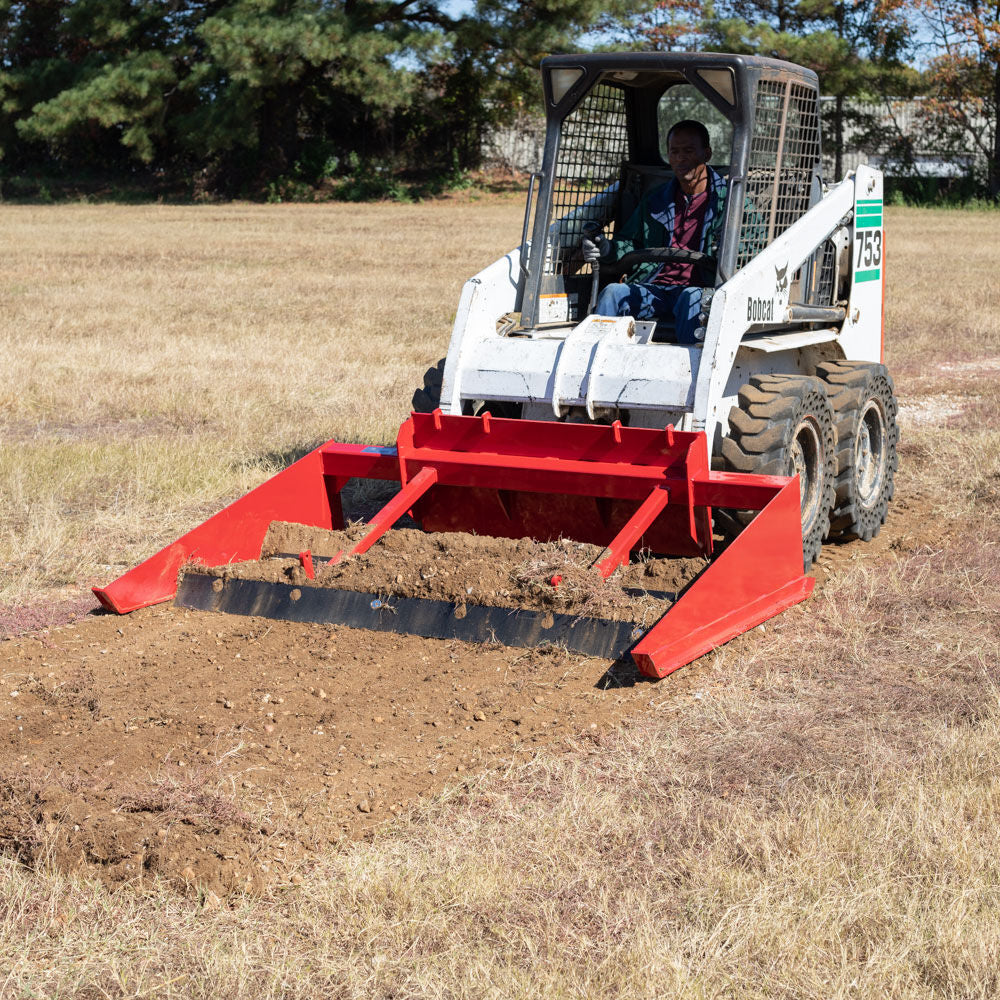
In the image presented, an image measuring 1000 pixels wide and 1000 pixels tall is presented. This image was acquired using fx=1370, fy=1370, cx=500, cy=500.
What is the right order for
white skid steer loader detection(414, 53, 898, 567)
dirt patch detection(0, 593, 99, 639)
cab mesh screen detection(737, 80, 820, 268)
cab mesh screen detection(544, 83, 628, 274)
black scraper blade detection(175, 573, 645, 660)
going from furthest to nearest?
1. cab mesh screen detection(544, 83, 628, 274)
2. cab mesh screen detection(737, 80, 820, 268)
3. white skid steer loader detection(414, 53, 898, 567)
4. dirt patch detection(0, 593, 99, 639)
5. black scraper blade detection(175, 573, 645, 660)

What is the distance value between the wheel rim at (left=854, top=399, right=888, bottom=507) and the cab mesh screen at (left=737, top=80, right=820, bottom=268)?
1.06 m

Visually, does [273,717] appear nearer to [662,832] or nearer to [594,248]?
[662,832]

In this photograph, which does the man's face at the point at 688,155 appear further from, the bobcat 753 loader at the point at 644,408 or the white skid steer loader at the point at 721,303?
the bobcat 753 loader at the point at 644,408

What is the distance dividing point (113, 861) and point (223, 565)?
233cm

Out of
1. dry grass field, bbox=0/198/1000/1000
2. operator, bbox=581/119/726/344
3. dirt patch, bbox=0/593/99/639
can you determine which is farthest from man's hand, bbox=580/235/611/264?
dirt patch, bbox=0/593/99/639

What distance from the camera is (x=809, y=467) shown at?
6.54 m

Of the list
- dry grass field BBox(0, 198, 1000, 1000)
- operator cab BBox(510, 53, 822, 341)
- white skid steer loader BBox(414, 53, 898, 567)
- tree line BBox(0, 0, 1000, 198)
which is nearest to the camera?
dry grass field BBox(0, 198, 1000, 1000)

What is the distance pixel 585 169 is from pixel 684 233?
734mm

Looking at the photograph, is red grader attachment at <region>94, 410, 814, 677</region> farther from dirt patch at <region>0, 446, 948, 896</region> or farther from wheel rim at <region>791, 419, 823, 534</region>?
wheel rim at <region>791, 419, 823, 534</region>

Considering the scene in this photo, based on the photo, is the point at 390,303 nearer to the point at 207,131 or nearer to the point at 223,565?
the point at 223,565

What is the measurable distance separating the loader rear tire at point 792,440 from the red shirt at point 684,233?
763 millimetres

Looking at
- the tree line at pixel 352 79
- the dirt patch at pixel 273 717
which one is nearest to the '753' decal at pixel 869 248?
the dirt patch at pixel 273 717

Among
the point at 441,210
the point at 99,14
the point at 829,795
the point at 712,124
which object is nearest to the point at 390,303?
the point at 712,124

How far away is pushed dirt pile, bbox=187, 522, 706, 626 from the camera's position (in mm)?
5297
